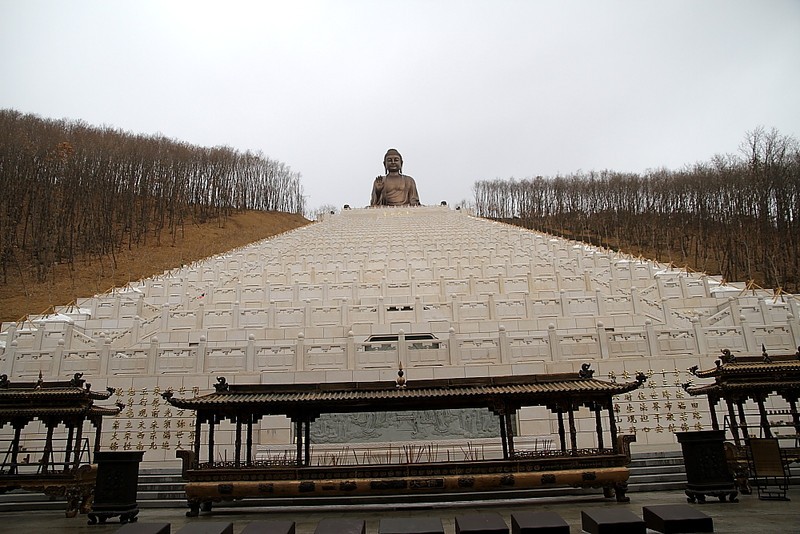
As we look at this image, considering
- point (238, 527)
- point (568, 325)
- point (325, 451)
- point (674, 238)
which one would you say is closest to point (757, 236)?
point (674, 238)

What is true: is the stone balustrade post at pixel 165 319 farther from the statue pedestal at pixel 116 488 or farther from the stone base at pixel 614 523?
the stone base at pixel 614 523

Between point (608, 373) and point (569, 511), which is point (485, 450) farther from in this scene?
point (608, 373)

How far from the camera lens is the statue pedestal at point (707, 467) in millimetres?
7695

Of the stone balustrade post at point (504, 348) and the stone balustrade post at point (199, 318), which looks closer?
the stone balustrade post at point (504, 348)

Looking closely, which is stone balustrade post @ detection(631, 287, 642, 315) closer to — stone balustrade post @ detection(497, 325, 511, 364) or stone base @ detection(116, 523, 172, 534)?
stone balustrade post @ detection(497, 325, 511, 364)

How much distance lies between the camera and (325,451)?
33.0 ft

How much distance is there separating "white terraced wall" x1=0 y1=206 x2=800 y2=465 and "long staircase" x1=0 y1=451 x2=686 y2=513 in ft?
4.27

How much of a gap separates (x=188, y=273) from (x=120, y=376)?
10683mm

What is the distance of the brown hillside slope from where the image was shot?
1077 inches

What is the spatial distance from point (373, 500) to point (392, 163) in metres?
38.8

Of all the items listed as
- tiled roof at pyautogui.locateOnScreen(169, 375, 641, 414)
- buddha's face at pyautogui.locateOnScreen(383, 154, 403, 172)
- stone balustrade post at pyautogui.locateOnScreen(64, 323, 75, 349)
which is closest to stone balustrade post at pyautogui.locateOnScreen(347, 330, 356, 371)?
tiled roof at pyautogui.locateOnScreen(169, 375, 641, 414)

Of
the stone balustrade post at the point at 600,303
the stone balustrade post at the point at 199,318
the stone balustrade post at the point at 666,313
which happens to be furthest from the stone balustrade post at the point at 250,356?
the stone balustrade post at the point at 666,313

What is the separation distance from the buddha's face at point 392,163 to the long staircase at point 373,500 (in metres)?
38.1

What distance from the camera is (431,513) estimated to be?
8.01 meters
